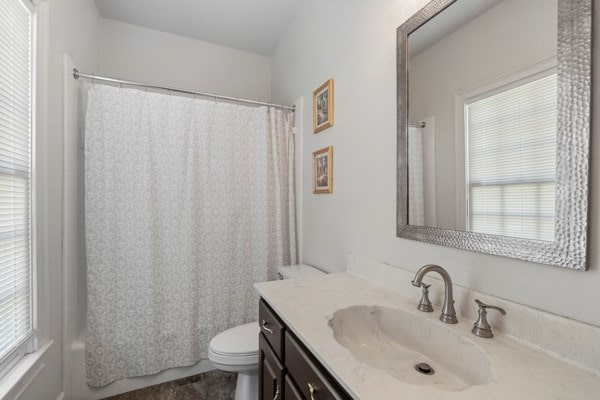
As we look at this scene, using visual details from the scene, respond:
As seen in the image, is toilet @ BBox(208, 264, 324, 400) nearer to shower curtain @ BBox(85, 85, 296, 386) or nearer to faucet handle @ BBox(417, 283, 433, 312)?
shower curtain @ BBox(85, 85, 296, 386)

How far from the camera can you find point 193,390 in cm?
177

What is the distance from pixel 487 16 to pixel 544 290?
831 millimetres

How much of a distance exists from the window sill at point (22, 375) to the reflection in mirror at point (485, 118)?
5.40ft

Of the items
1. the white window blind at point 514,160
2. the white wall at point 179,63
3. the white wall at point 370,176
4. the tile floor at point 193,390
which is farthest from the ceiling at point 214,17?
the tile floor at point 193,390

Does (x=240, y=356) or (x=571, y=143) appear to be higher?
(x=571, y=143)

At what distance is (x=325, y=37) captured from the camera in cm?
174

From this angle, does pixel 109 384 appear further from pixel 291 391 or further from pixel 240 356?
pixel 291 391

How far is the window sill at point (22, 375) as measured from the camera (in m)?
0.96

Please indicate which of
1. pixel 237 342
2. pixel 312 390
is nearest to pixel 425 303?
pixel 312 390

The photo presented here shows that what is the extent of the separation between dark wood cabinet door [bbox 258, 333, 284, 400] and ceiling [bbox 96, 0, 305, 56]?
2.33m

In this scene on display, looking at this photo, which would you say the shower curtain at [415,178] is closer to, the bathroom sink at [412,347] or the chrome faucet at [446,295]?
the chrome faucet at [446,295]

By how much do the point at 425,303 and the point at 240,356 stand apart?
1.04 m

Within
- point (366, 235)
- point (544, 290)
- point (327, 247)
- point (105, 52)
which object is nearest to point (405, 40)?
point (366, 235)

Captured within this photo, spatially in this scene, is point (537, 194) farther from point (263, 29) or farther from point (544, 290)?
point (263, 29)
